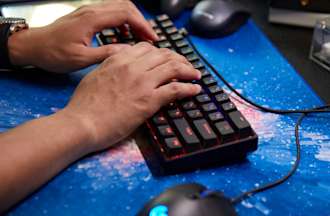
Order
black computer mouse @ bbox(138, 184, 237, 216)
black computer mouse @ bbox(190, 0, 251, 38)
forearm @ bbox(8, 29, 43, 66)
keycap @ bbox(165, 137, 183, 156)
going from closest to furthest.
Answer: black computer mouse @ bbox(138, 184, 237, 216)
keycap @ bbox(165, 137, 183, 156)
forearm @ bbox(8, 29, 43, 66)
black computer mouse @ bbox(190, 0, 251, 38)

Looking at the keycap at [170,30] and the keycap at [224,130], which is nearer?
the keycap at [224,130]

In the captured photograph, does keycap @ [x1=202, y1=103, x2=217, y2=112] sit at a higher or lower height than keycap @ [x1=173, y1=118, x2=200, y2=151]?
higher

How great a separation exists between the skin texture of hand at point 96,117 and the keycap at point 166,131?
0.10 ft

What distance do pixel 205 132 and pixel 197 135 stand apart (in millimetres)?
11

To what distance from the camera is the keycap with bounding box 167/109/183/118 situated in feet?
2.06

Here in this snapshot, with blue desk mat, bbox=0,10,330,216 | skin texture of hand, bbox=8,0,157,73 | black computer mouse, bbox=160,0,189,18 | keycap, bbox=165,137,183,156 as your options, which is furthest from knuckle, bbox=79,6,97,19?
keycap, bbox=165,137,183,156

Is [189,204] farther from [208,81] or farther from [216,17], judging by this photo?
[216,17]

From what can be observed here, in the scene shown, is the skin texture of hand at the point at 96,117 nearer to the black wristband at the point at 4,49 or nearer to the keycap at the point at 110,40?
the keycap at the point at 110,40

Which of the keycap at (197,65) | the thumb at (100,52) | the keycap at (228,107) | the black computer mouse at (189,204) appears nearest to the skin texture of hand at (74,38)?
the thumb at (100,52)

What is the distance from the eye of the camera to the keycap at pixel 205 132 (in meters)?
0.59

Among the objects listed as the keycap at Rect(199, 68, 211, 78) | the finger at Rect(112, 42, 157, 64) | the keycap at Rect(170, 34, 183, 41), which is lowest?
the keycap at Rect(199, 68, 211, 78)

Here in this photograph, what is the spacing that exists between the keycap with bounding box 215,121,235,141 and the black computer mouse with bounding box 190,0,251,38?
0.35 metres

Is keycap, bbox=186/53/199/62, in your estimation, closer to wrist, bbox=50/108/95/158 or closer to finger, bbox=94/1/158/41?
finger, bbox=94/1/158/41

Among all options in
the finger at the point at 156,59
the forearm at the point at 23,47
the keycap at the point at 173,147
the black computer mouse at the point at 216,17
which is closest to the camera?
the keycap at the point at 173,147
